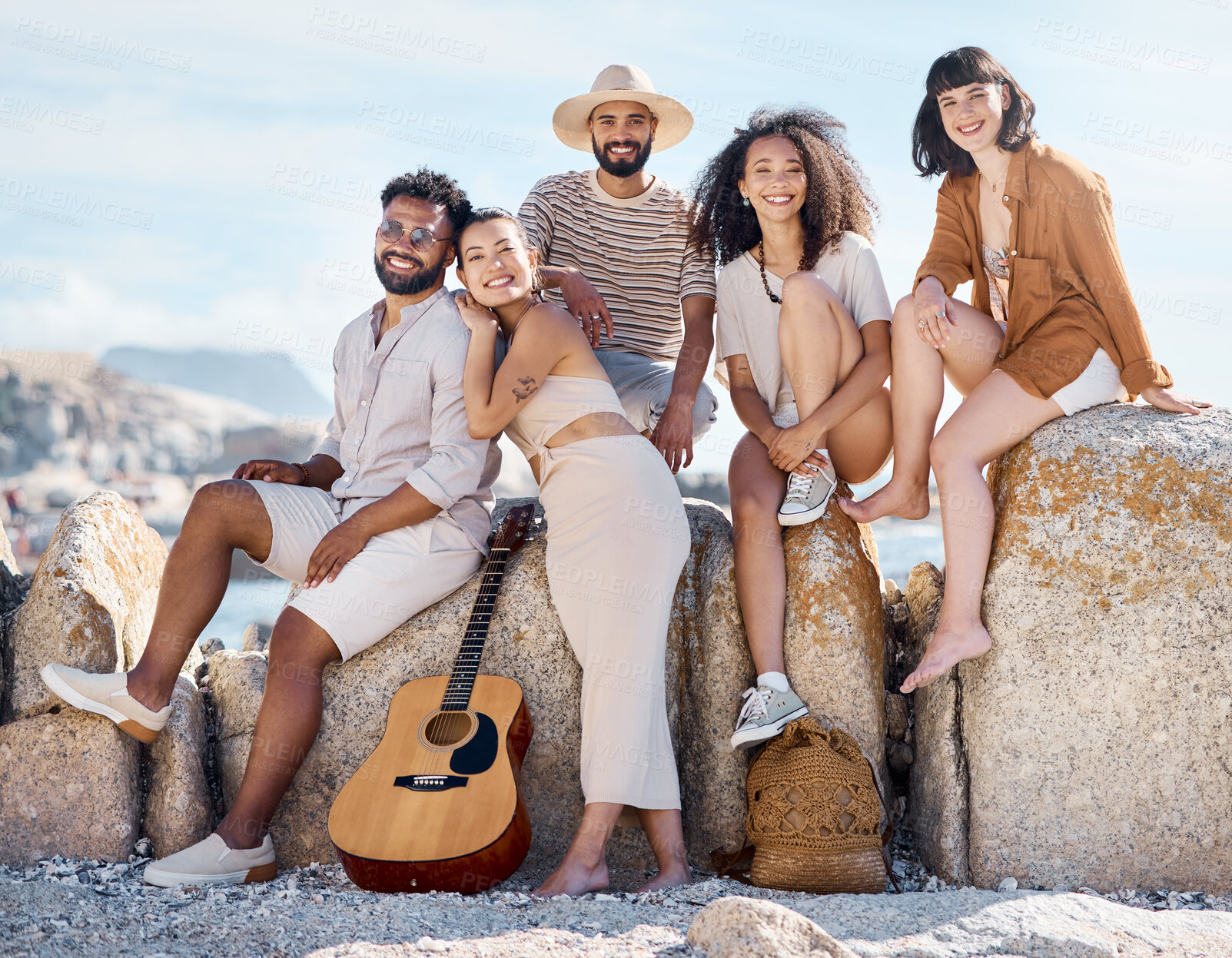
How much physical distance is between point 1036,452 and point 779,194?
143 centimetres

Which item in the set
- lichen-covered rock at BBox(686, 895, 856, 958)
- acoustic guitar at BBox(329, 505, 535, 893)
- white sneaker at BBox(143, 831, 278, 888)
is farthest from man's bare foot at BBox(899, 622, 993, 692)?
white sneaker at BBox(143, 831, 278, 888)

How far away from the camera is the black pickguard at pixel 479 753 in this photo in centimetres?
327

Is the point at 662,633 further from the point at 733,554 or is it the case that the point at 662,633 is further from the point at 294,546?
the point at 294,546

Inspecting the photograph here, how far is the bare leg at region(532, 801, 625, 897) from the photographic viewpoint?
3.10 metres

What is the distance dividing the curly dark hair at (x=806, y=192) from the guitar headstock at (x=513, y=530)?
1.41 meters

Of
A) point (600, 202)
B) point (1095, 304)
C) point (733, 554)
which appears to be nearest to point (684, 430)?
point (733, 554)

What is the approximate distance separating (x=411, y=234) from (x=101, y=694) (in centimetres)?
204

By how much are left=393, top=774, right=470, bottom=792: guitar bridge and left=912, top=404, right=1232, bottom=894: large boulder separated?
171 centimetres

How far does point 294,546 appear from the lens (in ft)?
12.0

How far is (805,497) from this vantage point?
147 inches

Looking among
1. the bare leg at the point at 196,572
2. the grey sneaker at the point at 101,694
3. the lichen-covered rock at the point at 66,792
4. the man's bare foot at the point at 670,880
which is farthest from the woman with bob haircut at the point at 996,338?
the lichen-covered rock at the point at 66,792

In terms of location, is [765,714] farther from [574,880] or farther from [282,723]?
[282,723]

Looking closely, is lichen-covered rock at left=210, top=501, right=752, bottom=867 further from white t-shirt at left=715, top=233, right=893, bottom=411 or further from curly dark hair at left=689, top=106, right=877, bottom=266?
curly dark hair at left=689, top=106, right=877, bottom=266

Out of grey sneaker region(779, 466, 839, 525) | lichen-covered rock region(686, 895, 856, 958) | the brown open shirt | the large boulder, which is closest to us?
lichen-covered rock region(686, 895, 856, 958)
